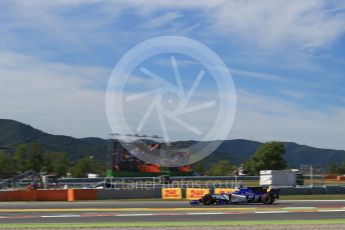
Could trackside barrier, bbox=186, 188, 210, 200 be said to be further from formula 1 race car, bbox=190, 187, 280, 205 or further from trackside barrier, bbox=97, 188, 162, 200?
formula 1 race car, bbox=190, 187, 280, 205

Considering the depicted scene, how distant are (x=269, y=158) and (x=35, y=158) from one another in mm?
53434

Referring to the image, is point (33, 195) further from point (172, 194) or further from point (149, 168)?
point (149, 168)

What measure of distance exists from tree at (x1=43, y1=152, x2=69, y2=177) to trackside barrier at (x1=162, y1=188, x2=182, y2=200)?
279ft

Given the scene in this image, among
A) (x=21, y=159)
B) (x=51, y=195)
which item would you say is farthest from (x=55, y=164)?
(x=51, y=195)

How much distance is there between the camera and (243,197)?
83.3ft

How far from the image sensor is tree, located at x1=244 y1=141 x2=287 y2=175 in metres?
129

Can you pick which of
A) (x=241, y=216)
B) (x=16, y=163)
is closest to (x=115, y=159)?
(x=16, y=163)

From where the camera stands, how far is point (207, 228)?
1388 cm

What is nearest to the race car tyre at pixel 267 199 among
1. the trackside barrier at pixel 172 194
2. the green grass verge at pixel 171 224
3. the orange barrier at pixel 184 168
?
the green grass verge at pixel 171 224

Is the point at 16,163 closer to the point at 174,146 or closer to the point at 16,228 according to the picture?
the point at 174,146

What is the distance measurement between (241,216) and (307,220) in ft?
7.57

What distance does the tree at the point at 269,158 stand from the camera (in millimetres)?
128750

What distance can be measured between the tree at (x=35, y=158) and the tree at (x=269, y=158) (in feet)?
164

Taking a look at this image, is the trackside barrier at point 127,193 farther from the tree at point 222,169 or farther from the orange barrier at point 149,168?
the tree at point 222,169
